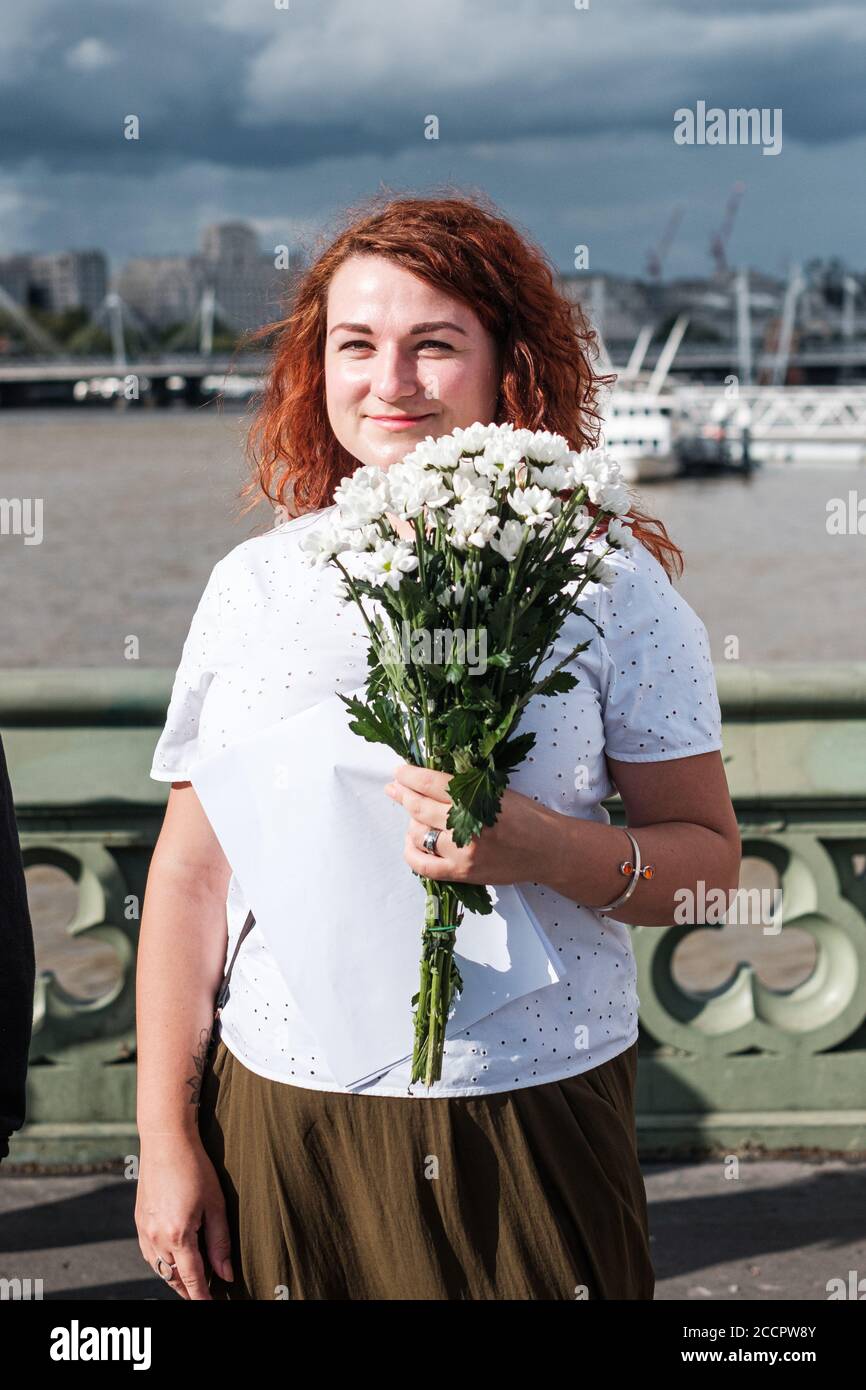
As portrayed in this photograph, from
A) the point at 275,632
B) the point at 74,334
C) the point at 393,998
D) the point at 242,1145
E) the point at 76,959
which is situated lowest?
the point at 76,959

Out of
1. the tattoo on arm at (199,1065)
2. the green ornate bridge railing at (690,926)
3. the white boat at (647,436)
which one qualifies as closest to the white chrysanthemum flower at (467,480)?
the tattoo on arm at (199,1065)

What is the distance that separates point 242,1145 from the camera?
162 cm

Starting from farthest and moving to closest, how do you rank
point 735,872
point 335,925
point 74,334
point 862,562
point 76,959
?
point 74,334 → point 862,562 → point 76,959 → point 735,872 → point 335,925

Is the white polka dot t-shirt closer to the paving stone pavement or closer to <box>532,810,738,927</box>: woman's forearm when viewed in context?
<box>532,810,738,927</box>: woman's forearm

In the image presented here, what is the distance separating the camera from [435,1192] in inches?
61.3

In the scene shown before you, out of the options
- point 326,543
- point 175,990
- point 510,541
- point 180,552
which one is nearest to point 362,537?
point 326,543

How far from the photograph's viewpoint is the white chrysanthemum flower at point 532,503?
4.55 ft

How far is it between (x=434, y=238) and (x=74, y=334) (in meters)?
86.7

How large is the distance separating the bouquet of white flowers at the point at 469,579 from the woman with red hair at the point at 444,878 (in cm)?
5

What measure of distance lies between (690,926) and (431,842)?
5.69 ft

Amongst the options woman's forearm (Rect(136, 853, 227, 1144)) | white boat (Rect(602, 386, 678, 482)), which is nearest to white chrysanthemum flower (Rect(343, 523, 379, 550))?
woman's forearm (Rect(136, 853, 227, 1144))

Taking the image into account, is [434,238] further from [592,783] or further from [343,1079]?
[343,1079]

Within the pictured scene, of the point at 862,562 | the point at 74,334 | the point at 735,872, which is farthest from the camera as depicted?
the point at 74,334
